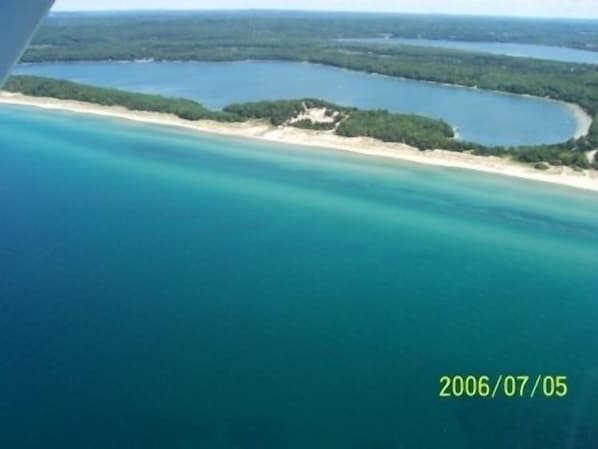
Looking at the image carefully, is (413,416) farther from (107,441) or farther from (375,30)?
(375,30)

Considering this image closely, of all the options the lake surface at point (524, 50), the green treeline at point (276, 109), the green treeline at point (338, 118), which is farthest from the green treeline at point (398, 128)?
the lake surface at point (524, 50)

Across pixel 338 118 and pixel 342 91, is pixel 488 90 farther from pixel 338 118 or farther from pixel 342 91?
pixel 338 118

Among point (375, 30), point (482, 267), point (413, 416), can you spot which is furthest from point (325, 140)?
point (375, 30)

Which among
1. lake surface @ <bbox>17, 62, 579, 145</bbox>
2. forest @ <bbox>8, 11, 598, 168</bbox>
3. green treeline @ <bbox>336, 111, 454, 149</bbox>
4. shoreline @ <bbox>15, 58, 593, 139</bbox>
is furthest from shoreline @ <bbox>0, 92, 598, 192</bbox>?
shoreline @ <bbox>15, 58, 593, 139</bbox>

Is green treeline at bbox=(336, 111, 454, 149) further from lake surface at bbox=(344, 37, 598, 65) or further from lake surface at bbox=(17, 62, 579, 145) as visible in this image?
lake surface at bbox=(344, 37, 598, 65)

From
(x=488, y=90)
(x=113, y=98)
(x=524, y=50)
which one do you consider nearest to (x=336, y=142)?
(x=113, y=98)
